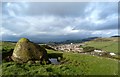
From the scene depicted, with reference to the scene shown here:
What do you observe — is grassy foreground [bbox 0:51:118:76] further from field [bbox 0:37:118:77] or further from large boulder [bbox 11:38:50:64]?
large boulder [bbox 11:38:50:64]

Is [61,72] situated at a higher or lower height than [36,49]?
lower

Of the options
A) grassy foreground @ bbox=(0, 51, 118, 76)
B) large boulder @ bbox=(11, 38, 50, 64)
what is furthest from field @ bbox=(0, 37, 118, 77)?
large boulder @ bbox=(11, 38, 50, 64)

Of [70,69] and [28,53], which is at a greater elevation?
[28,53]

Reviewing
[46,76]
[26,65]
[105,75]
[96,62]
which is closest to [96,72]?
[105,75]

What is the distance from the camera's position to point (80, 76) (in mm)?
26625

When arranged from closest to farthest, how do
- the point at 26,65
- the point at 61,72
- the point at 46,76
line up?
the point at 46,76
the point at 61,72
the point at 26,65

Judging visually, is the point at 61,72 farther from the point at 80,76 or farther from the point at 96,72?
the point at 96,72

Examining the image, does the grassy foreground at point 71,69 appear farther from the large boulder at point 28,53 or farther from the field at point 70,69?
the large boulder at point 28,53

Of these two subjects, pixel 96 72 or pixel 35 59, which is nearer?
pixel 96 72


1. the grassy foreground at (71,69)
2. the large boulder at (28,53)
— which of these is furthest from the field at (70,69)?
the large boulder at (28,53)

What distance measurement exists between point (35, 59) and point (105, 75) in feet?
39.7

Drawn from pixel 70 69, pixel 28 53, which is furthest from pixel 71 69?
pixel 28 53

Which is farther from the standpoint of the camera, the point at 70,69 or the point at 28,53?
the point at 28,53

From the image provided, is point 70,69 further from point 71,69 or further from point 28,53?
point 28,53
